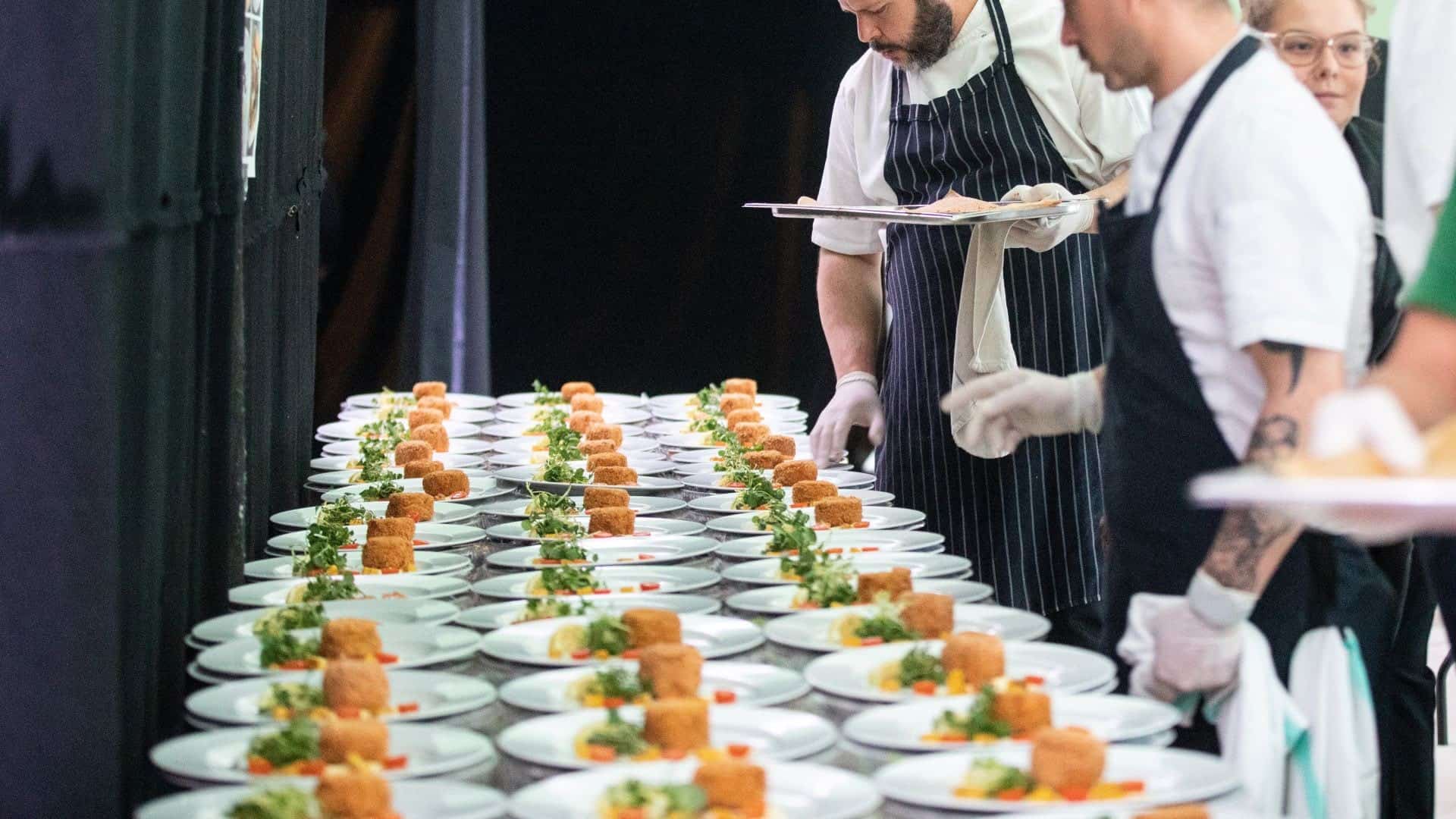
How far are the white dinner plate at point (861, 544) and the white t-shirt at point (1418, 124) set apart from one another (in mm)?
886

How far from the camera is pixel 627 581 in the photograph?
8.46 ft

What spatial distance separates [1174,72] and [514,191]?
4.72 metres

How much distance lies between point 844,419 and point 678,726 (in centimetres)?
206

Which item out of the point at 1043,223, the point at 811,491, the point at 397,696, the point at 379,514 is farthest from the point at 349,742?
the point at 1043,223

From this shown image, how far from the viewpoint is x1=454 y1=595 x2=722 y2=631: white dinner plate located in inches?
91.2

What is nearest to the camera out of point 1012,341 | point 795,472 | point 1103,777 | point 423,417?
point 1103,777

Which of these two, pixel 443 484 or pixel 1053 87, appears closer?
pixel 443 484

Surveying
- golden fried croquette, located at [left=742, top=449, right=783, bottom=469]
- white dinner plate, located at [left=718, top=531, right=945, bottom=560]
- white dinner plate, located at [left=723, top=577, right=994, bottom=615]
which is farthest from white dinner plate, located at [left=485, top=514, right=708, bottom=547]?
golden fried croquette, located at [left=742, top=449, right=783, bottom=469]

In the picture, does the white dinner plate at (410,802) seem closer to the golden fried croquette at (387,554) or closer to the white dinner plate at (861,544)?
the golden fried croquette at (387,554)

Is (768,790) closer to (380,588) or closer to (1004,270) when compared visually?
(380,588)

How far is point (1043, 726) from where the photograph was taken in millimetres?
1773

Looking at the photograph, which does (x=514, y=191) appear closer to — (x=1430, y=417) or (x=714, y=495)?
(x=714, y=495)

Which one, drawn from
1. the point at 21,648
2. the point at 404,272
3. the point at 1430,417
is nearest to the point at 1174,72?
the point at 1430,417

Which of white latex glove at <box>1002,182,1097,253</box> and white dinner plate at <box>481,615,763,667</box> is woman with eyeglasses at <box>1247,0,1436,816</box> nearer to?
white latex glove at <box>1002,182,1097,253</box>
